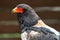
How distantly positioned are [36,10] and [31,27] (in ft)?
2.03

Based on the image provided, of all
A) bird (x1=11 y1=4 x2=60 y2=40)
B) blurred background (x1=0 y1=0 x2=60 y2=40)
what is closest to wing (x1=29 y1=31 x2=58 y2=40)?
bird (x1=11 y1=4 x2=60 y2=40)

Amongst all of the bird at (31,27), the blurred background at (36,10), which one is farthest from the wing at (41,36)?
the blurred background at (36,10)

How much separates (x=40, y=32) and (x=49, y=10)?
0.66 meters

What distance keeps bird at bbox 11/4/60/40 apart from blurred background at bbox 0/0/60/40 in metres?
0.60

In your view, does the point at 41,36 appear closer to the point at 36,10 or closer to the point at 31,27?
the point at 31,27

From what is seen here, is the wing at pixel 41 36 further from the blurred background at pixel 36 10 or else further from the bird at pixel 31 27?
the blurred background at pixel 36 10

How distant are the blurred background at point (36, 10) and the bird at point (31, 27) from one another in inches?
23.6

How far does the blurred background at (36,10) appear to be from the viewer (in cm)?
278

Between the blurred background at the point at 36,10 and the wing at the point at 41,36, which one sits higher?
the blurred background at the point at 36,10

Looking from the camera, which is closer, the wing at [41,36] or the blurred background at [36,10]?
the wing at [41,36]

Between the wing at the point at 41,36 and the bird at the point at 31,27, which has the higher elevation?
the bird at the point at 31,27

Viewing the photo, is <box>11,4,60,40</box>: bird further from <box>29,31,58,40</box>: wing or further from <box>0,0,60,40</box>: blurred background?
<box>0,0,60,40</box>: blurred background

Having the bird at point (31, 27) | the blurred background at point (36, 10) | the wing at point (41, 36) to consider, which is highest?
the blurred background at point (36, 10)

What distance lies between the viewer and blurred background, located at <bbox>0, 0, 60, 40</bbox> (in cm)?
278
